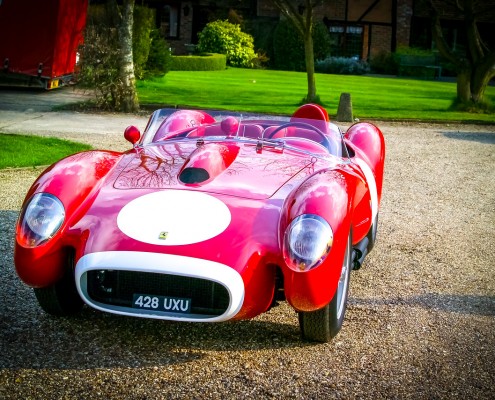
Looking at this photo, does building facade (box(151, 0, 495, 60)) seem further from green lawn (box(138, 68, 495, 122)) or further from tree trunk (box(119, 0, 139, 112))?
tree trunk (box(119, 0, 139, 112))

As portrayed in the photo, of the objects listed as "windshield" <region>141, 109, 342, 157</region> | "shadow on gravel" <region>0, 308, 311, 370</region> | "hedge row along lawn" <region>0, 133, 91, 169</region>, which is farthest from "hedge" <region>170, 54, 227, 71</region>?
"shadow on gravel" <region>0, 308, 311, 370</region>

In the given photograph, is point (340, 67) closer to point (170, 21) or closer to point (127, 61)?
point (170, 21)

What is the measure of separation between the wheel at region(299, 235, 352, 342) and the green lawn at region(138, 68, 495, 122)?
13676mm

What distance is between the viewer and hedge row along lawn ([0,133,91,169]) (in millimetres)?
10703

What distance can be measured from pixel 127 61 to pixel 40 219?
13.1 m

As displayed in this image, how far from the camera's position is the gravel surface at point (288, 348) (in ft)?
13.6

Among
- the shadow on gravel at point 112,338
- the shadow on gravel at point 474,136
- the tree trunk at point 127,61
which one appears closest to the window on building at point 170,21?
the tree trunk at point 127,61

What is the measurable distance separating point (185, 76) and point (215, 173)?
81.4 feet

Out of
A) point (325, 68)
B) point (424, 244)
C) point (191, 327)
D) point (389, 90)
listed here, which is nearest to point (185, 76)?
point (389, 90)

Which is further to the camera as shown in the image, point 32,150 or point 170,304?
point 32,150

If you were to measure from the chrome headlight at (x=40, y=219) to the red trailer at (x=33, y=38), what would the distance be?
1503cm

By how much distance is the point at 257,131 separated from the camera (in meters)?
6.30

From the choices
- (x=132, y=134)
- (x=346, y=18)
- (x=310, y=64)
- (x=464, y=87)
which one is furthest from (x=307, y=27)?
(x=346, y=18)

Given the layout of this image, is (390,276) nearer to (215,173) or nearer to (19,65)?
(215,173)
